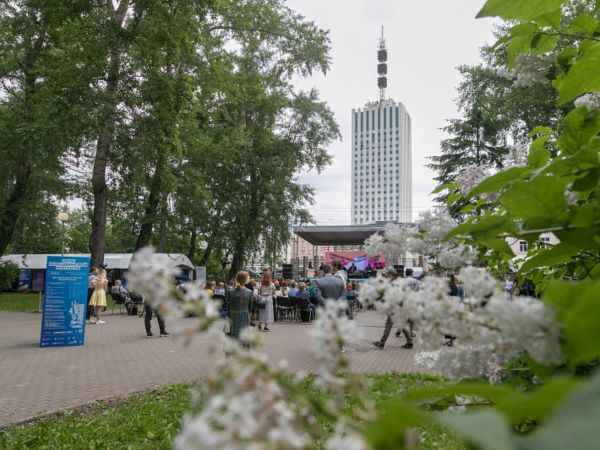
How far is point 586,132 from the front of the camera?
1254 millimetres

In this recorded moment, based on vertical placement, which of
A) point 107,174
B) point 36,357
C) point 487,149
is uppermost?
point 487,149

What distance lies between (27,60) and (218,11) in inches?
443

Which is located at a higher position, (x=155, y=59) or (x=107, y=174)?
(x=155, y=59)

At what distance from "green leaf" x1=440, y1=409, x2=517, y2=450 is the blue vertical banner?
12.9m

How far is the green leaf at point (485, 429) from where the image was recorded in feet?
1.44

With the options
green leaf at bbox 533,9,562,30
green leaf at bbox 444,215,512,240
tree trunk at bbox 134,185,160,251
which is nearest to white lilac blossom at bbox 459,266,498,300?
green leaf at bbox 444,215,512,240

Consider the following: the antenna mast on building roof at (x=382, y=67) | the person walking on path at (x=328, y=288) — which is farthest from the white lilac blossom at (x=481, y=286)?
the antenna mast on building roof at (x=382, y=67)

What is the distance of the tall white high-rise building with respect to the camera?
154375 millimetres

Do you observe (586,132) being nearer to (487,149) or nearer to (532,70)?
(532,70)

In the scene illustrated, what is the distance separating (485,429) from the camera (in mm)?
464

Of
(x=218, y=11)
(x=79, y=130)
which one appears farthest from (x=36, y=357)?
(x=218, y=11)

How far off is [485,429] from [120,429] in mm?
5722

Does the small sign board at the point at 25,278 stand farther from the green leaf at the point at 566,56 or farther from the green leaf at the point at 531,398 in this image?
the green leaf at the point at 531,398

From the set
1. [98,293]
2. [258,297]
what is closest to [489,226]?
[258,297]
